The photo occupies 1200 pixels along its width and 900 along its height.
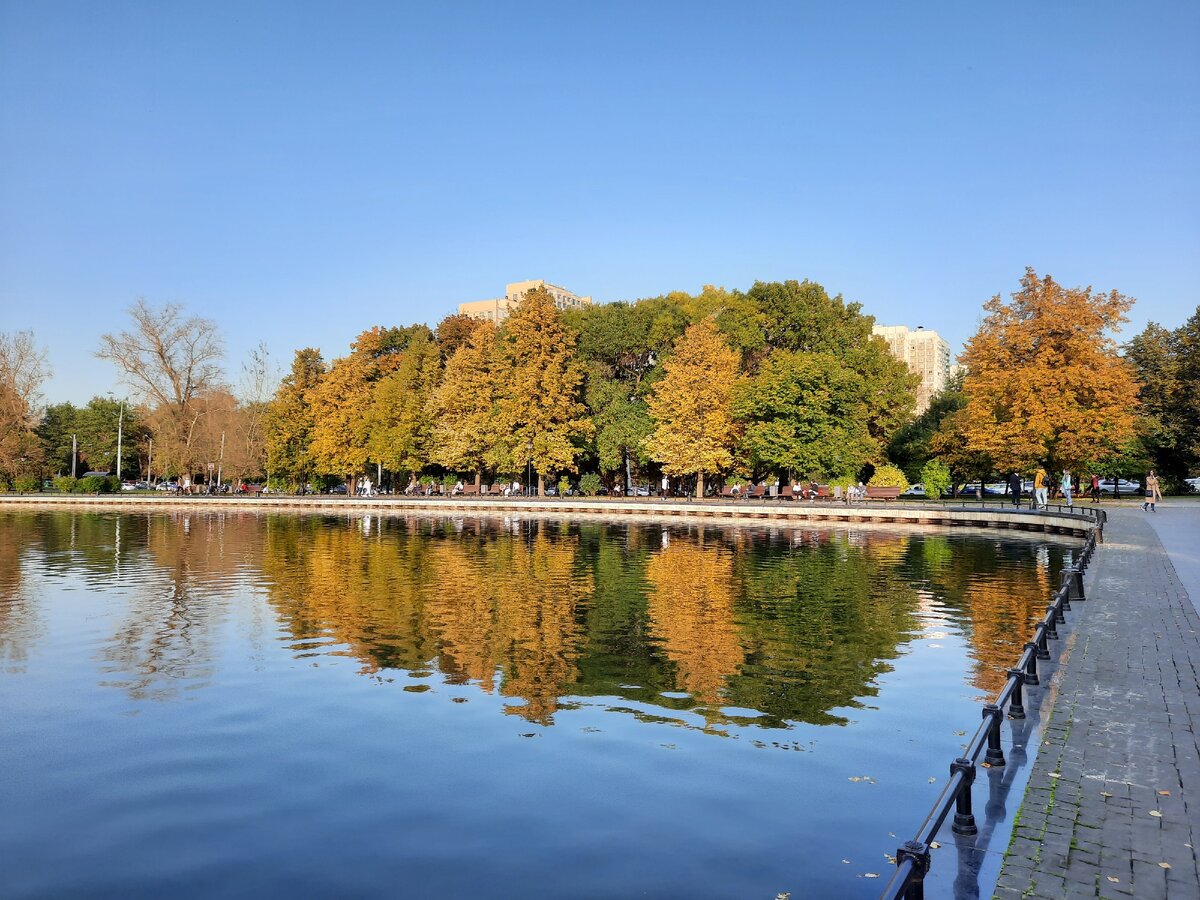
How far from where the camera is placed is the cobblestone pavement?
19.1 feet

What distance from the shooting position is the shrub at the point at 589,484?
71438mm

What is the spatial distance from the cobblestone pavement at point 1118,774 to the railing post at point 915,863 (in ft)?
3.52

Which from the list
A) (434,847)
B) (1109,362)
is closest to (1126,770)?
(434,847)

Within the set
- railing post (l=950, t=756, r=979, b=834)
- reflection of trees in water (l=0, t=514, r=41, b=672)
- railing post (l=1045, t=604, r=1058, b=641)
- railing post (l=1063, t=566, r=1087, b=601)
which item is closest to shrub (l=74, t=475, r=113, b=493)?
reflection of trees in water (l=0, t=514, r=41, b=672)

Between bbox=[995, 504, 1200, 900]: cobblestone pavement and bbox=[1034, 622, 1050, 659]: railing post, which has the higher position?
bbox=[1034, 622, 1050, 659]: railing post

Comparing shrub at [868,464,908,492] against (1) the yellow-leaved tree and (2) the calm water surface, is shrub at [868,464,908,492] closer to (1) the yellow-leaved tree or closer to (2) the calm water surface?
(1) the yellow-leaved tree

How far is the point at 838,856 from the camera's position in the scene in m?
7.29

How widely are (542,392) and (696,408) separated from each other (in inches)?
496

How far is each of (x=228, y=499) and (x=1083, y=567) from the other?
68.8 meters

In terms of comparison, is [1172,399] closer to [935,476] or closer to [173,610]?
[935,476]

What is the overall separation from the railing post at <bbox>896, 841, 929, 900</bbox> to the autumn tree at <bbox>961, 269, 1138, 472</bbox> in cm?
4393

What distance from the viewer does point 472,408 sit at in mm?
72062

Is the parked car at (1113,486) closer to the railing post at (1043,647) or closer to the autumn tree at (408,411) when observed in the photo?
the autumn tree at (408,411)

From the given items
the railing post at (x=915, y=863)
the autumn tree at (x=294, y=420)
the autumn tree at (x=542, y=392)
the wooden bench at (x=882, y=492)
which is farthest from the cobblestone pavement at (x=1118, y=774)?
the autumn tree at (x=294, y=420)
